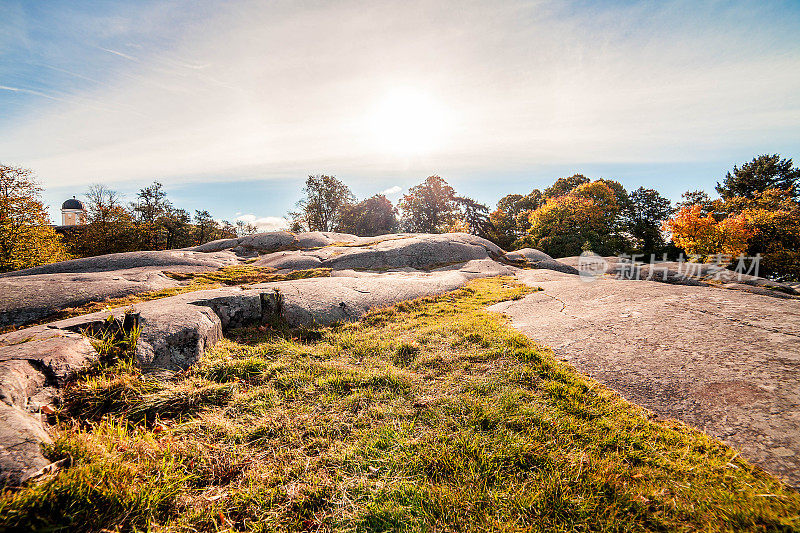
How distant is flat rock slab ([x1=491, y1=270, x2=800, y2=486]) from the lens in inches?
136

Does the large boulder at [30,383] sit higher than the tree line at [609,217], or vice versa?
Result: the tree line at [609,217]

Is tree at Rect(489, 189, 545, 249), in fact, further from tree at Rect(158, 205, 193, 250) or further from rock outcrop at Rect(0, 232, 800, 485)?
tree at Rect(158, 205, 193, 250)

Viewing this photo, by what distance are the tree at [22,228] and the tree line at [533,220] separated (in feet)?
0.25

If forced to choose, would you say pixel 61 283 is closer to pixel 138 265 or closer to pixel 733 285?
pixel 138 265

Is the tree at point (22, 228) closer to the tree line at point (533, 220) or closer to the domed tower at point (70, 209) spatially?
the tree line at point (533, 220)

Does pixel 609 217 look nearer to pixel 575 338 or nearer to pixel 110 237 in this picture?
pixel 575 338

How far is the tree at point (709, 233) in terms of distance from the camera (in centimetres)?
2762

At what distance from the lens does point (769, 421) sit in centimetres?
347

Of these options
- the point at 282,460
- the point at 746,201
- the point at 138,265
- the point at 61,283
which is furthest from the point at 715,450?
the point at 746,201

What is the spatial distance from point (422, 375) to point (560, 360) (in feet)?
9.56

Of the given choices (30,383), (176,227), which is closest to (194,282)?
(30,383)

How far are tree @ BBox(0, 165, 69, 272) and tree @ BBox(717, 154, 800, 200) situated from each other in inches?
3508

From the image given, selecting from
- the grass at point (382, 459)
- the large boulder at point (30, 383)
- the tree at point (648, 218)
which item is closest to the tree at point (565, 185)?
the tree at point (648, 218)

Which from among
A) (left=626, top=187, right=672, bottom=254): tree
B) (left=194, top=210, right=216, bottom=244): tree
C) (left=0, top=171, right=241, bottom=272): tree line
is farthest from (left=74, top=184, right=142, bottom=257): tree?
(left=626, top=187, right=672, bottom=254): tree
